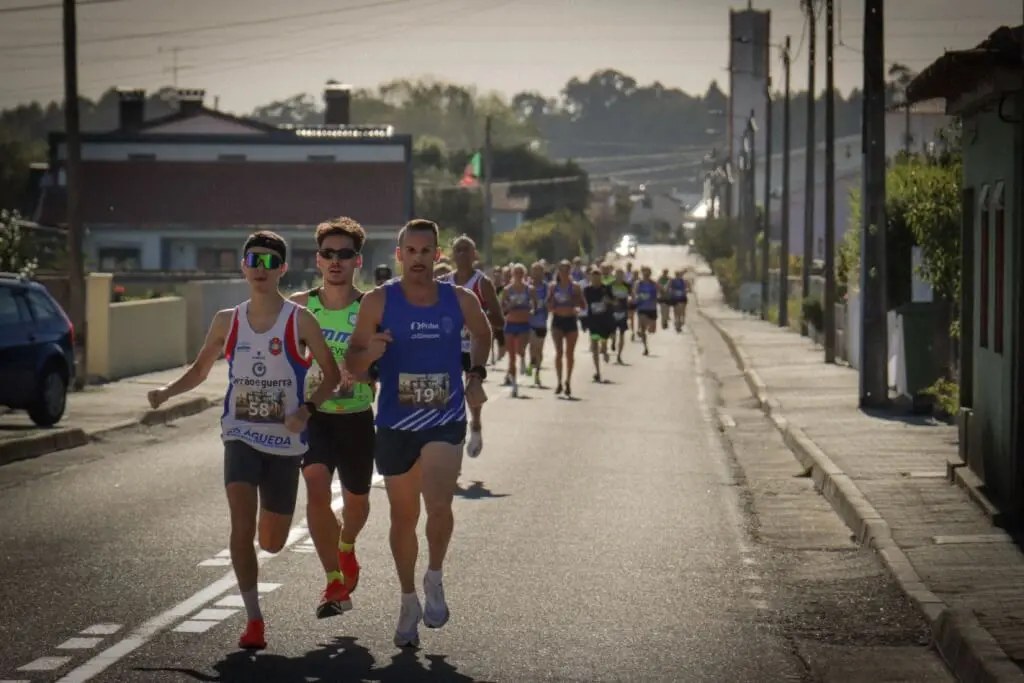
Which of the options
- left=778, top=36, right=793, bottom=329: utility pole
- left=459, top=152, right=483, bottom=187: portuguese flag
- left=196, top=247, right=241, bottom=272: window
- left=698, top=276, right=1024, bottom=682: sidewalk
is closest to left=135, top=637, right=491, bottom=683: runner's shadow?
left=698, top=276, right=1024, bottom=682: sidewalk

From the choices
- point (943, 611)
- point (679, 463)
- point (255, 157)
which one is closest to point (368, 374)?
point (943, 611)

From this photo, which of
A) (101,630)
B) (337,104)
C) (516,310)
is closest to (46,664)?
(101,630)

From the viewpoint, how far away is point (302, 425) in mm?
9008

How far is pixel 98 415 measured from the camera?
77.7 ft

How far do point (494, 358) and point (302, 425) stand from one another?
29.7 m

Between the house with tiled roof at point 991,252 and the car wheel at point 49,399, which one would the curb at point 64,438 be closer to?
the car wheel at point 49,399

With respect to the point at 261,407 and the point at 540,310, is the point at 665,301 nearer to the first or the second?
the point at 540,310

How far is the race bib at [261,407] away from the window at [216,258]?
2832 inches

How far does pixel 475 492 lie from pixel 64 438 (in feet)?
20.4

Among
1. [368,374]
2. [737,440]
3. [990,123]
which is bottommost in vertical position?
[737,440]

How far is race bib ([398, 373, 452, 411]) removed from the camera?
9.17 m

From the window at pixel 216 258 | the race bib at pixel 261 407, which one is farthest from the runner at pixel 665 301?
the race bib at pixel 261 407

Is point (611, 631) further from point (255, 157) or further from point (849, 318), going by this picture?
point (255, 157)

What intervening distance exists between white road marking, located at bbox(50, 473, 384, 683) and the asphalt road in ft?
0.07
